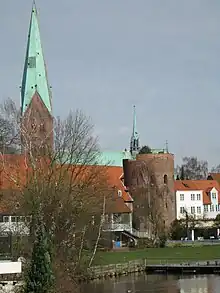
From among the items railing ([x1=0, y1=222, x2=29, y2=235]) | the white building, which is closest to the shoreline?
railing ([x1=0, y1=222, x2=29, y2=235])

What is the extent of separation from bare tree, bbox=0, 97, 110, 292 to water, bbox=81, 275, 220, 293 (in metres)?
2.32

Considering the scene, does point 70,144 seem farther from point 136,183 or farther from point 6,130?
point 136,183

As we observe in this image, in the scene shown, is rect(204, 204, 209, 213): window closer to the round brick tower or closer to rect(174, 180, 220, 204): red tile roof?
rect(174, 180, 220, 204): red tile roof

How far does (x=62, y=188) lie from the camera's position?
106ft

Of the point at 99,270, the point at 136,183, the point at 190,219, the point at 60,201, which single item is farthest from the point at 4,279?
the point at 190,219

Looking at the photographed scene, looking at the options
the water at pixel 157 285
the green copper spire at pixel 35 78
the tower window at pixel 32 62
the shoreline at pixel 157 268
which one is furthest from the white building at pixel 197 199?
the water at pixel 157 285

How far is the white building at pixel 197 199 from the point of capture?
8224cm

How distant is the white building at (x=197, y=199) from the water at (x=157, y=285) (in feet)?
123

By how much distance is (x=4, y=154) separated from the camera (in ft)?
118

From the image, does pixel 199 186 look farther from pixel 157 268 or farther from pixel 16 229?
pixel 16 229

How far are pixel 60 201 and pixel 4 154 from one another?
5.97 m

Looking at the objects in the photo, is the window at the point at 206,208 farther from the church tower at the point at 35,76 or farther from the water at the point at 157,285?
the water at the point at 157,285

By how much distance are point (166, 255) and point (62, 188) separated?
24154 mm

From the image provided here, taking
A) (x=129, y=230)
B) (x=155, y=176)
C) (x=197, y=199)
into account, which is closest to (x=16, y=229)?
(x=129, y=230)
